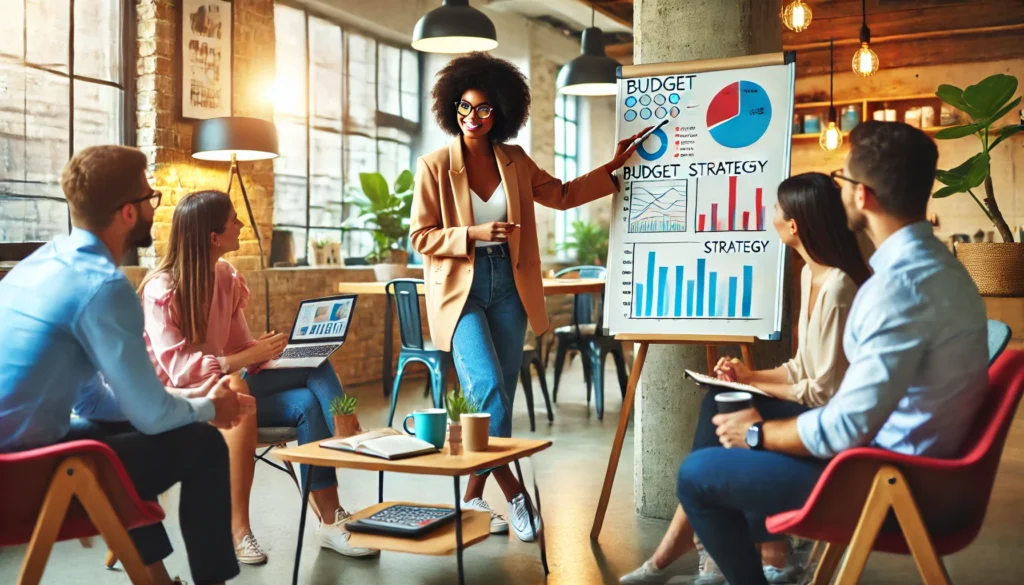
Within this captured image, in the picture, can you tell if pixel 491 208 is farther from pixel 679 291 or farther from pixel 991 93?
pixel 991 93

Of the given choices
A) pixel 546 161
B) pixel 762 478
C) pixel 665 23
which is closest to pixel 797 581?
pixel 762 478

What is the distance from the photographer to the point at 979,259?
14.2ft

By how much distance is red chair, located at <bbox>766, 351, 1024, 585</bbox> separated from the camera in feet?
6.16

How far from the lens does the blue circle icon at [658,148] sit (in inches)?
129

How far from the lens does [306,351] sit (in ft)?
10.7

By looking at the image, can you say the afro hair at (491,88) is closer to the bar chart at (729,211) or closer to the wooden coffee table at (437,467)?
the bar chart at (729,211)

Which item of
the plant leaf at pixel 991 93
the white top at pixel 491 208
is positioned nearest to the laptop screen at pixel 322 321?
the white top at pixel 491 208

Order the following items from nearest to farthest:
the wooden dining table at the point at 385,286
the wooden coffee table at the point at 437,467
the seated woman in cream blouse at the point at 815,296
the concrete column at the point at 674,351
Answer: the wooden coffee table at the point at 437,467, the seated woman in cream blouse at the point at 815,296, the concrete column at the point at 674,351, the wooden dining table at the point at 385,286

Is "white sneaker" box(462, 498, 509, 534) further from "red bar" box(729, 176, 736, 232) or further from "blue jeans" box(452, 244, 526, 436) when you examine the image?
"red bar" box(729, 176, 736, 232)

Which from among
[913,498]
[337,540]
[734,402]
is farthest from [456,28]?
[913,498]

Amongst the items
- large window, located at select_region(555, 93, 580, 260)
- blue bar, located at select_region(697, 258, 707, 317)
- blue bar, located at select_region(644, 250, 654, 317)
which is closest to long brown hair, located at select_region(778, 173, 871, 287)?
blue bar, located at select_region(697, 258, 707, 317)

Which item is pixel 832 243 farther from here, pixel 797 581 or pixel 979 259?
pixel 979 259

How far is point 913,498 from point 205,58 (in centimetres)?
512

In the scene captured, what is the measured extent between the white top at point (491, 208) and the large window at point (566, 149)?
682 centimetres
